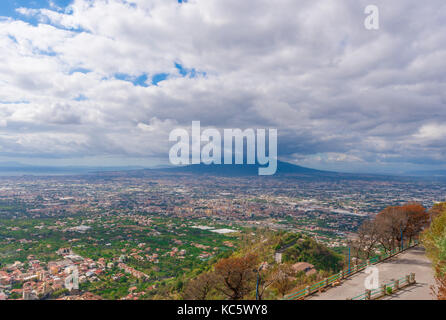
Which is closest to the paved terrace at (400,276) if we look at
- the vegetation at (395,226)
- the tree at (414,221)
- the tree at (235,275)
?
the vegetation at (395,226)

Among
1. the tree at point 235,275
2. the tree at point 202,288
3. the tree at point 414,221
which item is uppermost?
the tree at point 414,221

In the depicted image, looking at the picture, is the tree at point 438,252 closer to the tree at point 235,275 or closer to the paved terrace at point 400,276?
the paved terrace at point 400,276

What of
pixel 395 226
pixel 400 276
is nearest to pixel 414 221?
pixel 395 226

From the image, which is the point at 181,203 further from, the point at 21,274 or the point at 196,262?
the point at 21,274

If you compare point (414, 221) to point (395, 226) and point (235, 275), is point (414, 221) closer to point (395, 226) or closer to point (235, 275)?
point (395, 226)

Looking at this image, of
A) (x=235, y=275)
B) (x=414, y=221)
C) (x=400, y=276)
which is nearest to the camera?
(x=400, y=276)
